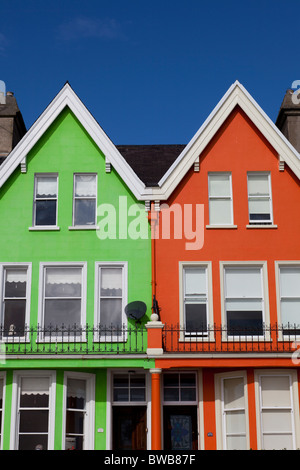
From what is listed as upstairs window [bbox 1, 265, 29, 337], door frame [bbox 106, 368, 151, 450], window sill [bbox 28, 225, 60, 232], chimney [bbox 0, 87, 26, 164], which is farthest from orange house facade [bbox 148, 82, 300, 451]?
chimney [bbox 0, 87, 26, 164]

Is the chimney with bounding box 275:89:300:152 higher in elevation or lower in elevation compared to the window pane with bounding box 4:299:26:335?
higher

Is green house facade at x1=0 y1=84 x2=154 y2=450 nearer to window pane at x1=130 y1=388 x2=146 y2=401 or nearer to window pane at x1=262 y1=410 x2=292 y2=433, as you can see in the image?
window pane at x1=130 y1=388 x2=146 y2=401

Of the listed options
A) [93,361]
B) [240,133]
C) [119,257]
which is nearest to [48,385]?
[93,361]

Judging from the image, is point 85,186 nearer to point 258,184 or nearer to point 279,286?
point 258,184

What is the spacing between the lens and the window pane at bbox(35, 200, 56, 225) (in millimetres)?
25672

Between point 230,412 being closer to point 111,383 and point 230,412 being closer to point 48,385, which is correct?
point 111,383

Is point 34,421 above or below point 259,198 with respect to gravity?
below

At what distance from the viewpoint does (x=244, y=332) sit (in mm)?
24422

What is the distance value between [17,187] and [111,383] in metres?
A: 7.22

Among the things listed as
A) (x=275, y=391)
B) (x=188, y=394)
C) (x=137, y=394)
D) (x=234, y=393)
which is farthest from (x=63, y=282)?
(x=275, y=391)

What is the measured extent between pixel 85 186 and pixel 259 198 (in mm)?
5859

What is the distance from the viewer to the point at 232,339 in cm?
2417

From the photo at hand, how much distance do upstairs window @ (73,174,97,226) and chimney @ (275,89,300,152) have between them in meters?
7.93

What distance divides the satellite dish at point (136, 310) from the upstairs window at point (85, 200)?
125 inches
